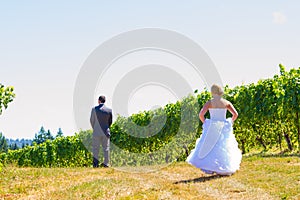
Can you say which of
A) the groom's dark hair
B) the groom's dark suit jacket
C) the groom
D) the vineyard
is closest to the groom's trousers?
the groom

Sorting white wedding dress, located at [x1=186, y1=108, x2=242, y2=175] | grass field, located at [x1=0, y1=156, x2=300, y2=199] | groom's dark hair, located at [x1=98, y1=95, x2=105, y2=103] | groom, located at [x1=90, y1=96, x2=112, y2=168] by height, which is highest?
groom's dark hair, located at [x1=98, y1=95, x2=105, y2=103]

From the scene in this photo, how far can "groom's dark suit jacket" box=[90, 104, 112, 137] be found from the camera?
17.6 m

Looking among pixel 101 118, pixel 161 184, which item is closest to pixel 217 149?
pixel 161 184

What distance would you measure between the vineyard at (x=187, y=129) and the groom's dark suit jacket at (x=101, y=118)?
19.2 feet

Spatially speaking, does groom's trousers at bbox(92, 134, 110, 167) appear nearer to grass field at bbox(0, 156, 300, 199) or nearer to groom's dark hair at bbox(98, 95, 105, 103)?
groom's dark hair at bbox(98, 95, 105, 103)

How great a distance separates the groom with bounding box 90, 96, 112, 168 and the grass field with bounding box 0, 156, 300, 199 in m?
2.34

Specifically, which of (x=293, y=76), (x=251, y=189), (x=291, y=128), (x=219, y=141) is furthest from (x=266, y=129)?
(x=251, y=189)

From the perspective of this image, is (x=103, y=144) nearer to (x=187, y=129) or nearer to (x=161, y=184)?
(x=161, y=184)

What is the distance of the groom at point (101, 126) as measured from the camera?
17.6 metres

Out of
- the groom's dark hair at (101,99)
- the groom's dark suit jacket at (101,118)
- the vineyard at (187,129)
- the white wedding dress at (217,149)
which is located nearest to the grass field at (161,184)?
the white wedding dress at (217,149)

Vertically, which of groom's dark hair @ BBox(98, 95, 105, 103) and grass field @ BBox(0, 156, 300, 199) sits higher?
groom's dark hair @ BBox(98, 95, 105, 103)

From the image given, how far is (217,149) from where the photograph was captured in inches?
510

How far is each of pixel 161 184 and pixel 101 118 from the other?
20.1 ft

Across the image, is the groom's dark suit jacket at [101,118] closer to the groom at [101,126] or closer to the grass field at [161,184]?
the groom at [101,126]
